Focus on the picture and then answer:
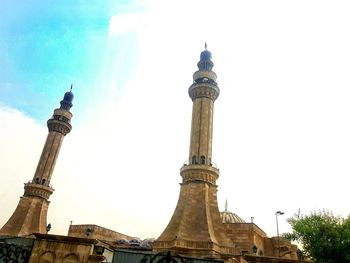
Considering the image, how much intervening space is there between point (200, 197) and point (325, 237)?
10426 mm

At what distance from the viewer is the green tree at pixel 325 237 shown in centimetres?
2458

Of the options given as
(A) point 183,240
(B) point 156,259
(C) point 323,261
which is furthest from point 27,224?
(C) point 323,261

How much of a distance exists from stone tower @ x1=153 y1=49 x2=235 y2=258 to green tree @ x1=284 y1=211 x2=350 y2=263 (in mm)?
6950

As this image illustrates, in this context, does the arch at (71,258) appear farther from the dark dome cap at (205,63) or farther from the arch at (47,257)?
the dark dome cap at (205,63)

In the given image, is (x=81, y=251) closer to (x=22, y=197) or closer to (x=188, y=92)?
(x=188, y=92)

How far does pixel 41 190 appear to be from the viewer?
36.7 meters

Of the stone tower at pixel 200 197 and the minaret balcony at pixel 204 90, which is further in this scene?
the minaret balcony at pixel 204 90

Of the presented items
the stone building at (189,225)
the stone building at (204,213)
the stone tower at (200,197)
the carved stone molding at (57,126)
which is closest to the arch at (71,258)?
the stone building at (189,225)

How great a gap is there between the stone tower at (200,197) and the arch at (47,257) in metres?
10.6

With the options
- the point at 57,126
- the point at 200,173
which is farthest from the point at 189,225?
the point at 57,126

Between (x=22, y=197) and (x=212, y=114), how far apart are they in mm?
23638

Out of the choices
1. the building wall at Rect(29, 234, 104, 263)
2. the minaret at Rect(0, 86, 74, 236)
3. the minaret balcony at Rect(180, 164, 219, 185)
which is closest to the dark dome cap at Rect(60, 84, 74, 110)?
the minaret at Rect(0, 86, 74, 236)

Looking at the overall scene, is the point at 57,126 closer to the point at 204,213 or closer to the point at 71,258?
the point at 204,213

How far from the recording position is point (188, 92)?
33000 mm
